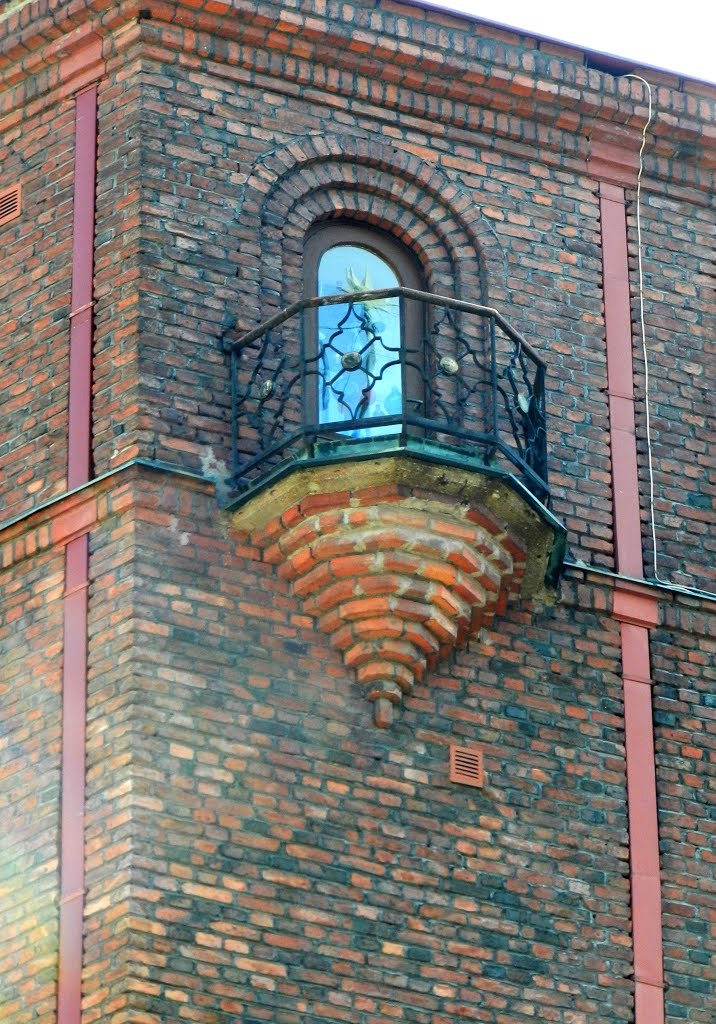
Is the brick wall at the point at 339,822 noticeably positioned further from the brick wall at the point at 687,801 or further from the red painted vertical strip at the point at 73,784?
the red painted vertical strip at the point at 73,784

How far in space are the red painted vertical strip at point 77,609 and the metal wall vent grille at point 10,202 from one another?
50cm

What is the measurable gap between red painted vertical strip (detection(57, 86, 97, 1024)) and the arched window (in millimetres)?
1262

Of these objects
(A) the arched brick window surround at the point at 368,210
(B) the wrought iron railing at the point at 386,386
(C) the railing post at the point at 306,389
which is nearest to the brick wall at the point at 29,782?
(B) the wrought iron railing at the point at 386,386

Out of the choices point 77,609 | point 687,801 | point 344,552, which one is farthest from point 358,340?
point 687,801

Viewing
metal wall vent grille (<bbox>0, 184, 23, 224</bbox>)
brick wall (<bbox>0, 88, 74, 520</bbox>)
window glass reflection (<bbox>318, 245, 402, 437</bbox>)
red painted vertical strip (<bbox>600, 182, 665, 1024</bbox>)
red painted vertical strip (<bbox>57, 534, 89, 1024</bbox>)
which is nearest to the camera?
red painted vertical strip (<bbox>57, 534, 89, 1024</bbox>)

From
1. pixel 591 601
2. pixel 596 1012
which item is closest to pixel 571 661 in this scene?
pixel 591 601

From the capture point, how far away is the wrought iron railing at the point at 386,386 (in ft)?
67.2

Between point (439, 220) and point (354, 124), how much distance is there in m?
0.74

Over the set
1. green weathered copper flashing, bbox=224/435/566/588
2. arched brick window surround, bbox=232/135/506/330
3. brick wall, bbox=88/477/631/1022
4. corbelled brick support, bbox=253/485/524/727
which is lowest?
brick wall, bbox=88/477/631/1022

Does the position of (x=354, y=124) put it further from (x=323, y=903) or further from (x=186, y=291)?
(x=323, y=903)

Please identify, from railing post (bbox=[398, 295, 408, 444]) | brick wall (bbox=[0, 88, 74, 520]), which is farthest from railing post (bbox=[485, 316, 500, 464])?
brick wall (bbox=[0, 88, 74, 520])

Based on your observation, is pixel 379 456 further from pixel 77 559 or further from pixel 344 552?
pixel 77 559

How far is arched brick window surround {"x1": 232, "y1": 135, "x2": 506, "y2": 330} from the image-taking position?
21.7m

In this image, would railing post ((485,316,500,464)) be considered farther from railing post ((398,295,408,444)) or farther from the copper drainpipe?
the copper drainpipe
